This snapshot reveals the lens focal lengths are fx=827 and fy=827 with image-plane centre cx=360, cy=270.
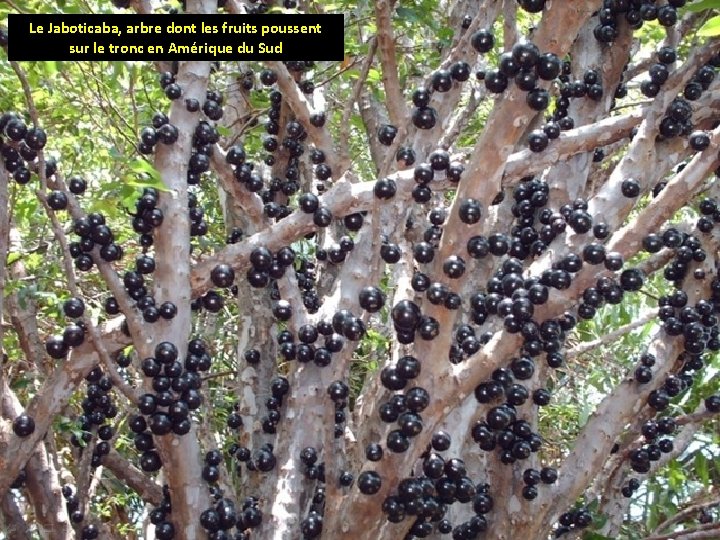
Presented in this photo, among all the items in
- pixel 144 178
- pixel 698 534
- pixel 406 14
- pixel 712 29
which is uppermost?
pixel 406 14

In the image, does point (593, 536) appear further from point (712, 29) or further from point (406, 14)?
point (406, 14)

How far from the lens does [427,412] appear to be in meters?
3.08

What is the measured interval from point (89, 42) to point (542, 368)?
2.74 metres

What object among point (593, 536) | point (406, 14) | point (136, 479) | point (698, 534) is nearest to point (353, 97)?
point (406, 14)

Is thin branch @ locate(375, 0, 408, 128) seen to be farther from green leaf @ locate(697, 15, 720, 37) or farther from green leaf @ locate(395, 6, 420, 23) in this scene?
green leaf @ locate(697, 15, 720, 37)

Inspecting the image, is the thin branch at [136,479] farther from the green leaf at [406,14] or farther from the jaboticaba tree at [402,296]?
the green leaf at [406,14]

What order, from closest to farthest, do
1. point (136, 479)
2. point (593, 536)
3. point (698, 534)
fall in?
point (698, 534) < point (593, 536) < point (136, 479)

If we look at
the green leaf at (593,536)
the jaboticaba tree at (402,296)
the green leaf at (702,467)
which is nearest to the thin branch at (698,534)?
the jaboticaba tree at (402,296)

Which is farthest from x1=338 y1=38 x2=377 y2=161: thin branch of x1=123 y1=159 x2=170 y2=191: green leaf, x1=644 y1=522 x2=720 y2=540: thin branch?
x1=644 y1=522 x2=720 y2=540: thin branch

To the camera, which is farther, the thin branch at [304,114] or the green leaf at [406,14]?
the green leaf at [406,14]

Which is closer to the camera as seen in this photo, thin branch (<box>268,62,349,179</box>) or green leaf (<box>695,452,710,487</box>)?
thin branch (<box>268,62,349,179</box>)

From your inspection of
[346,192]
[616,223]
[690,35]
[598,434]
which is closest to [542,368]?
[598,434]

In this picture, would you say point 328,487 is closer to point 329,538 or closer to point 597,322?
point 329,538

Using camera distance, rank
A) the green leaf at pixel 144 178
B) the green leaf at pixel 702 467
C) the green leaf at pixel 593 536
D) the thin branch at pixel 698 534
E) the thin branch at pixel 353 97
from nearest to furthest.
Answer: the green leaf at pixel 144 178
the thin branch at pixel 698 534
the green leaf at pixel 593 536
the thin branch at pixel 353 97
the green leaf at pixel 702 467
